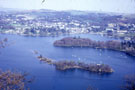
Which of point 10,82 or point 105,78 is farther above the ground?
point 10,82

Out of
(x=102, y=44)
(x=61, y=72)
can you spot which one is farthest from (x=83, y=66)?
(x=102, y=44)

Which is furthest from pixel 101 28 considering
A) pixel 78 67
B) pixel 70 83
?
pixel 70 83

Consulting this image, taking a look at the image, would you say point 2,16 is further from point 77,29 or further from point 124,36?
point 124,36

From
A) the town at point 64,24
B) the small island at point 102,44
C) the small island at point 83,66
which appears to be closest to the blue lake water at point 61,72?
the small island at point 83,66

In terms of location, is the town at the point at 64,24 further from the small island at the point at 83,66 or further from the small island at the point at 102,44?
the small island at the point at 83,66

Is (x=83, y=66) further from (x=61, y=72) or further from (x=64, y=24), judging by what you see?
(x=64, y=24)

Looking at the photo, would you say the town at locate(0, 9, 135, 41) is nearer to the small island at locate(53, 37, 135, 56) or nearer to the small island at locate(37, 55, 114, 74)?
the small island at locate(53, 37, 135, 56)

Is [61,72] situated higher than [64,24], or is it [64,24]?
[64,24]

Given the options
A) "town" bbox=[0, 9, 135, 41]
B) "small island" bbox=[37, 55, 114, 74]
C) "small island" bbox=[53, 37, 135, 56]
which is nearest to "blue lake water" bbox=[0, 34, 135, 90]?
"small island" bbox=[37, 55, 114, 74]
